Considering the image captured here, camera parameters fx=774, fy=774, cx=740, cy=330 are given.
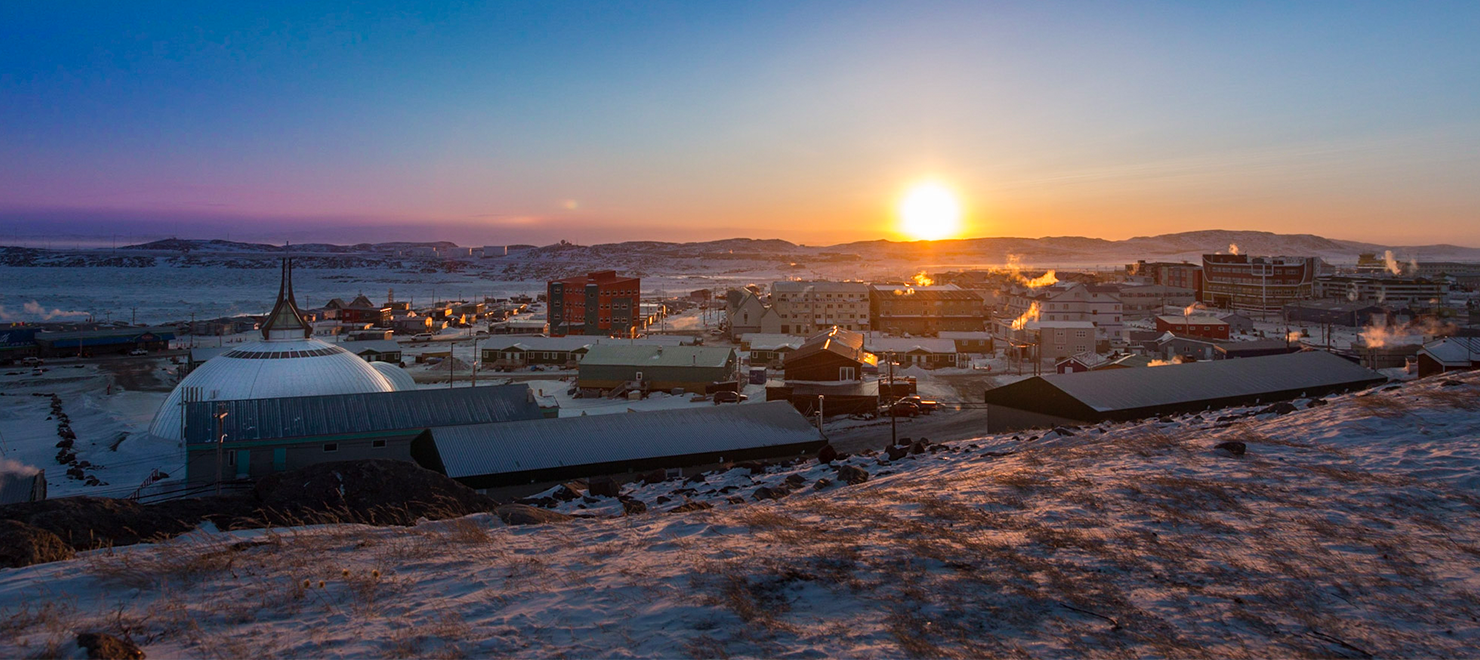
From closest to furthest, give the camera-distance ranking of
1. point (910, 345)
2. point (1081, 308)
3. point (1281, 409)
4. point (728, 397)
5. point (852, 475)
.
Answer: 1. point (852, 475)
2. point (1281, 409)
3. point (728, 397)
4. point (910, 345)
5. point (1081, 308)

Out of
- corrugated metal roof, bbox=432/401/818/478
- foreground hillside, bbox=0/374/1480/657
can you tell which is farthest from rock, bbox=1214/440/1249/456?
corrugated metal roof, bbox=432/401/818/478

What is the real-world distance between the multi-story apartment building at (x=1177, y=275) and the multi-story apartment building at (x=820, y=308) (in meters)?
45.7

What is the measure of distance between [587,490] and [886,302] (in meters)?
47.8

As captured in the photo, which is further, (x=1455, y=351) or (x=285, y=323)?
(x=1455, y=351)

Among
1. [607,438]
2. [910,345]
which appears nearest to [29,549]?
[607,438]

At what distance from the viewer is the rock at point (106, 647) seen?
443cm

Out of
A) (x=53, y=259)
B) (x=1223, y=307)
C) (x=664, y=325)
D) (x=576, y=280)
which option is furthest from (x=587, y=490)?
(x=53, y=259)

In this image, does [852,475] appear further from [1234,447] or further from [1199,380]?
[1199,380]

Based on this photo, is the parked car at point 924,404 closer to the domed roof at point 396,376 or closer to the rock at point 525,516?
the domed roof at point 396,376

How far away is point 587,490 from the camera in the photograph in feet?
43.4

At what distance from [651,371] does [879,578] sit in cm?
2913

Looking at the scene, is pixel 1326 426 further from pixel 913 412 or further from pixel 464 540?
pixel 913 412

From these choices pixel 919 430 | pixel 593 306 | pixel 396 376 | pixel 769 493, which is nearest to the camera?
pixel 769 493

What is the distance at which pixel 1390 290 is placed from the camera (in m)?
75.8
